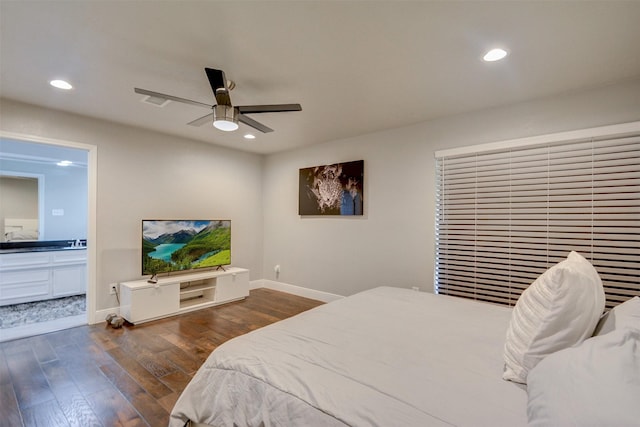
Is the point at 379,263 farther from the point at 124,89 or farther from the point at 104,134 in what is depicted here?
the point at 104,134

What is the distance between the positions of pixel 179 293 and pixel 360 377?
3375 mm

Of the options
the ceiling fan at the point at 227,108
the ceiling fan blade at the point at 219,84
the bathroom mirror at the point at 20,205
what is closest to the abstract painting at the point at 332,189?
the ceiling fan at the point at 227,108

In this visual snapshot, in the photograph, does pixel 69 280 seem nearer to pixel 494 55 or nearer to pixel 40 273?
pixel 40 273

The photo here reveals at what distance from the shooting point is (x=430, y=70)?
91.6 inches

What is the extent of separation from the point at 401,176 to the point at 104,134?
12.3 feet

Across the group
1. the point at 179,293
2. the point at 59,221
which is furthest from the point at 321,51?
the point at 59,221

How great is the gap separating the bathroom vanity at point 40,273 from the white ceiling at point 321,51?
258 centimetres

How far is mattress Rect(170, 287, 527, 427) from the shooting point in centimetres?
100

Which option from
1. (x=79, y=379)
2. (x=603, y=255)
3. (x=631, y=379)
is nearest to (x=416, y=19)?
(x=631, y=379)

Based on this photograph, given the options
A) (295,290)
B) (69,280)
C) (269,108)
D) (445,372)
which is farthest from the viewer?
(295,290)

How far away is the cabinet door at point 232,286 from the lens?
4.26 meters

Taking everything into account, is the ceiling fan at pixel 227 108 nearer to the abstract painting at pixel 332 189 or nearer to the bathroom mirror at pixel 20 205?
the abstract painting at pixel 332 189

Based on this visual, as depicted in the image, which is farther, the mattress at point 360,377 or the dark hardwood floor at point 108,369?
the dark hardwood floor at point 108,369

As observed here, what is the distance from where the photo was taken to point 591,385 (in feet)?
2.51
